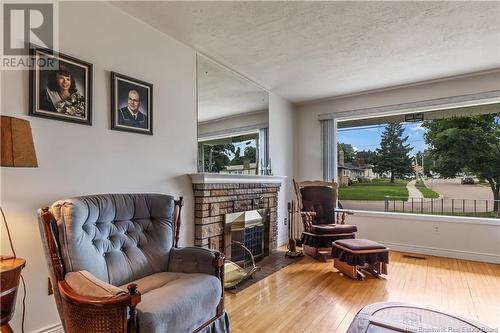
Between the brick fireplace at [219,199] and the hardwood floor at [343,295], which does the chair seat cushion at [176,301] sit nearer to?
the hardwood floor at [343,295]

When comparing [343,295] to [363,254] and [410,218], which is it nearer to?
[363,254]

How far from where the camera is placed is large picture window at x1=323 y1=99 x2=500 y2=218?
155 inches

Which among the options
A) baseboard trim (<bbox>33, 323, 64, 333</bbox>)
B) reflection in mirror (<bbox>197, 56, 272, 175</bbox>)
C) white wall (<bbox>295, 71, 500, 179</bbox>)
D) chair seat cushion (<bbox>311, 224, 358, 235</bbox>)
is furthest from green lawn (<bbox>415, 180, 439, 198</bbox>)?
baseboard trim (<bbox>33, 323, 64, 333</bbox>)

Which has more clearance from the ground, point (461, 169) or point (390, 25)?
point (390, 25)

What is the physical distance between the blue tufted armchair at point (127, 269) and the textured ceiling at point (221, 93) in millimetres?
1370

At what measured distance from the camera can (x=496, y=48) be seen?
3041 mm

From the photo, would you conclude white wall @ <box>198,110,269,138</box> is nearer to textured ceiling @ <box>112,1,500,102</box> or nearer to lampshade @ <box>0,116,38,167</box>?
textured ceiling @ <box>112,1,500,102</box>

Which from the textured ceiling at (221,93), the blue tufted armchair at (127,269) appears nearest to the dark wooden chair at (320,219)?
the textured ceiling at (221,93)

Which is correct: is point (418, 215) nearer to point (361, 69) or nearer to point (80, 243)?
point (361, 69)

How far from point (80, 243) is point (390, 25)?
3.03 metres

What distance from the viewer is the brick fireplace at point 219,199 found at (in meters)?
2.95

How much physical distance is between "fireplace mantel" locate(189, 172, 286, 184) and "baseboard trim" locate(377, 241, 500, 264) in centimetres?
218

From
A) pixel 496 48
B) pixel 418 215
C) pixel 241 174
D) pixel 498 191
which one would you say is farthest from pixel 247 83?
pixel 498 191

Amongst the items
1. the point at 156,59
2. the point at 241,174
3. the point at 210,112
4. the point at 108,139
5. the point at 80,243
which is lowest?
the point at 80,243
